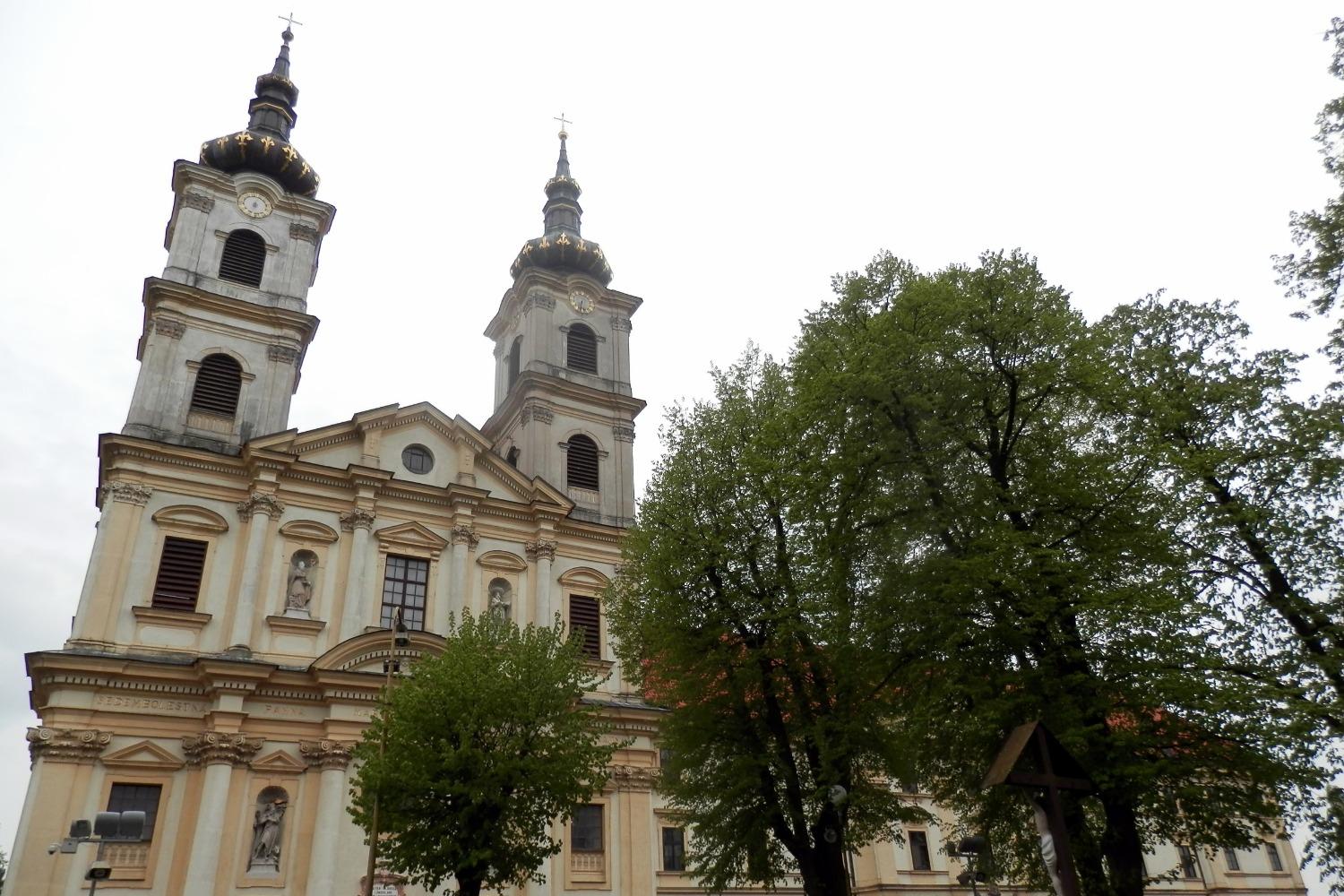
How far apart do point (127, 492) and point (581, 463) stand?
45.8 ft

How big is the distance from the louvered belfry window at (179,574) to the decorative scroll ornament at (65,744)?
3499mm

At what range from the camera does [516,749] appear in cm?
1803

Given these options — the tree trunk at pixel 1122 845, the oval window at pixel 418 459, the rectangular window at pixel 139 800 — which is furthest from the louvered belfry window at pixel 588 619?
the tree trunk at pixel 1122 845

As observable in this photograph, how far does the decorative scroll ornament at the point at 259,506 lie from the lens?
25844mm

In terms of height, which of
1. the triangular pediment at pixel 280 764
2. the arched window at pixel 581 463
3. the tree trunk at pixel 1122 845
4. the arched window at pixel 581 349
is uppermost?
the arched window at pixel 581 349

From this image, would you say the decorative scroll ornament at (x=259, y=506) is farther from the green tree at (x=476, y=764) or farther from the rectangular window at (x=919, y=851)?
the rectangular window at (x=919, y=851)

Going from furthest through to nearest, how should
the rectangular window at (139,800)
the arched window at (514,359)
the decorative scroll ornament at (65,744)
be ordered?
the arched window at (514,359)
the rectangular window at (139,800)
the decorative scroll ornament at (65,744)

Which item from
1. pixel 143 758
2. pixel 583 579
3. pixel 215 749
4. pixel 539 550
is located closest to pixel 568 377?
pixel 539 550

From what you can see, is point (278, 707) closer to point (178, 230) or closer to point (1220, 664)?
point (178, 230)

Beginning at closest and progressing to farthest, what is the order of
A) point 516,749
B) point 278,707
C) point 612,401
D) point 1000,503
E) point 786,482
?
point 1000,503 → point 786,482 → point 516,749 → point 278,707 → point 612,401

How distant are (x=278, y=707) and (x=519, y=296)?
18649 mm

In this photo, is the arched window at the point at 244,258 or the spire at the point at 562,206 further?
the spire at the point at 562,206

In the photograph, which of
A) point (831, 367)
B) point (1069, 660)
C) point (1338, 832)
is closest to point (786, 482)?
point (831, 367)

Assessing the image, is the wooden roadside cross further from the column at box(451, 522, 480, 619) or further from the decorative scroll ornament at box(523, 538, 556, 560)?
the decorative scroll ornament at box(523, 538, 556, 560)
